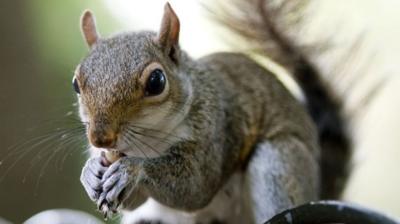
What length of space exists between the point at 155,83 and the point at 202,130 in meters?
0.27

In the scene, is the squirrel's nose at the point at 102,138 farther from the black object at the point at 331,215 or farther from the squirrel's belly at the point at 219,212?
the squirrel's belly at the point at 219,212

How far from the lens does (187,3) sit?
1153 mm

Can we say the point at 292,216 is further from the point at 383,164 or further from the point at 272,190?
the point at 383,164

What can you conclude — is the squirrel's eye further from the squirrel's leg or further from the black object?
the squirrel's leg

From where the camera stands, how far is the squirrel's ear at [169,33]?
972 millimetres

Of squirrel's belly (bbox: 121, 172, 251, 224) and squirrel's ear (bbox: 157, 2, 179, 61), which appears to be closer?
squirrel's ear (bbox: 157, 2, 179, 61)

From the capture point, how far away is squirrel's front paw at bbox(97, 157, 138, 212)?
36.7 inches

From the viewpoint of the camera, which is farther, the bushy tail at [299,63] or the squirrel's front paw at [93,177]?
the bushy tail at [299,63]

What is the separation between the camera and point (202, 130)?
1197mm

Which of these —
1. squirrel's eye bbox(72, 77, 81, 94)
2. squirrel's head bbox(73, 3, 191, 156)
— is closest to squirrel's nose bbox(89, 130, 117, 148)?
squirrel's head bbox(73, 3, 191, 156)

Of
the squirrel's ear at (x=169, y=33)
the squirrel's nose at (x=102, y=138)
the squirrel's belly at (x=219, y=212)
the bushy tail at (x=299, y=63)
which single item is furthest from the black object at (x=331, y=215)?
the bushy tail at (x=299, y=63)

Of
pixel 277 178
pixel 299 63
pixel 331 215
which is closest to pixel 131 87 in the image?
pixel 331 215

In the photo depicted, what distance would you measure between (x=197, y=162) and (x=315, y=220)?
17.2 inches

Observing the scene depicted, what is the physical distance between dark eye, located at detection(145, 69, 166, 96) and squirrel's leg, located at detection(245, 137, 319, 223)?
411mm
